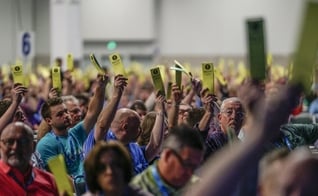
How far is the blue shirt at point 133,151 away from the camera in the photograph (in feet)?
25.1

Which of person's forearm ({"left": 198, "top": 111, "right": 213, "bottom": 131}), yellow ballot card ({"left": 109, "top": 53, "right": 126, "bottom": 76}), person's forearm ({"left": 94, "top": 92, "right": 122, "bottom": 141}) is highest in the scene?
yellow ballot card ({"left": 109, "top": 53, "right": 126, "bottom": 76})

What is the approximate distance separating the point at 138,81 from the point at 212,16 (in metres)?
13.4

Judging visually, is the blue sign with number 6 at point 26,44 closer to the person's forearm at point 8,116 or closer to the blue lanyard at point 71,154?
the blue lanyard at point 71,154

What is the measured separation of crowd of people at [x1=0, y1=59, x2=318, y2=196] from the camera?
3.43 meters

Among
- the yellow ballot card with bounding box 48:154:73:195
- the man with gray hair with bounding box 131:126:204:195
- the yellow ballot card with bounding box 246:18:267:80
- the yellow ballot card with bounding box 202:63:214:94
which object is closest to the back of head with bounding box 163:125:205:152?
the man with gray hair with bounding box 131:126:204:195

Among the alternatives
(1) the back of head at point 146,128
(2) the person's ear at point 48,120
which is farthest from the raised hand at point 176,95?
(2) the person's ear at point 48,120

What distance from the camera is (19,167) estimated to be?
624 centimetres

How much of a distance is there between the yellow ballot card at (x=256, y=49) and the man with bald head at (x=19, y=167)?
7.43 ft

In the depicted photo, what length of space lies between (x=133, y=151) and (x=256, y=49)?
386cm

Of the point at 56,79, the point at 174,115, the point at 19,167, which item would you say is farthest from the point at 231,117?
the point at 56,79

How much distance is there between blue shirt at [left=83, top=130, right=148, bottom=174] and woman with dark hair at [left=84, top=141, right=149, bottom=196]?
2.68 m

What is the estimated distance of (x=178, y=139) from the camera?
493 cm

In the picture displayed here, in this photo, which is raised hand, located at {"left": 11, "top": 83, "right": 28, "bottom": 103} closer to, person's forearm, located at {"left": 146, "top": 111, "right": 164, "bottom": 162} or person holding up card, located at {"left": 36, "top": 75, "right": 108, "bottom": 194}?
person holding up card, located at {"left": 36, "top": 75, "right": 108, "bottom": 194}

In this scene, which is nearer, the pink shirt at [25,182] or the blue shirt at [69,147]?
the pink shirt at [25,182]
